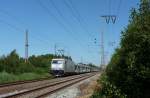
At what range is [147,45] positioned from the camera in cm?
1419

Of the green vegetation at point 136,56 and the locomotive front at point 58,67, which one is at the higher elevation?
the locomotive front at point 58,67

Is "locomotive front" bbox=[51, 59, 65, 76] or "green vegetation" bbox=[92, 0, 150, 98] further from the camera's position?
"locomotive front" bbox=[51, 59, 65, 76]

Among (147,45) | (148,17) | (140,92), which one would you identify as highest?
(148,17)

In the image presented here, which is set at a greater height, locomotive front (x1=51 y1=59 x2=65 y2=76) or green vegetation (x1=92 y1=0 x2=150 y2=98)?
locomotive front (x1=51 y1=59 x2=65 y2=76)

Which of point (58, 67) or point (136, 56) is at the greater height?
point (58, 67)

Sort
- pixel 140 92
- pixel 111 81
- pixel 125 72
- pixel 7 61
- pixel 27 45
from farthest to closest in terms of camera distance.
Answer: pixel 27 45, pixel 7 61, pixel 111 81, pixel 125 72, pixel 140 92

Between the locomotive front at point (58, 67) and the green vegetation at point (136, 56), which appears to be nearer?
Result: the green vegetation at point (136, 56)

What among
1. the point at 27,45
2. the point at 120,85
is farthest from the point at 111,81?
the point at 27,45

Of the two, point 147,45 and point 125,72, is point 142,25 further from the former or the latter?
point 125,72

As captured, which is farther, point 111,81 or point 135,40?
point 111,81

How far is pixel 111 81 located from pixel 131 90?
10.4 ft

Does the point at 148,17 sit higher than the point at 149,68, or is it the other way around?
the point at 148,17

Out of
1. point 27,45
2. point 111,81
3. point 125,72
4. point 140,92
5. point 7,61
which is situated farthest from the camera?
point 27,45

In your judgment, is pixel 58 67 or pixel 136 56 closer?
pixel 136 56
